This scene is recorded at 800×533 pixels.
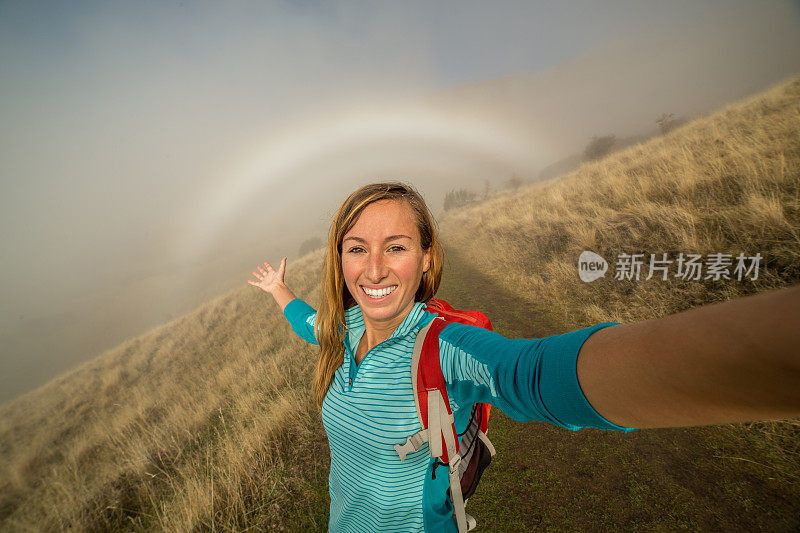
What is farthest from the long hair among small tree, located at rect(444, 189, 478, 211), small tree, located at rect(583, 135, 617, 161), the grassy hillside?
small tree, located at rect(583, 135, 617, 161)

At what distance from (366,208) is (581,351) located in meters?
1.25

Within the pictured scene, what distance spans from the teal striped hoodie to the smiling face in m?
0.18

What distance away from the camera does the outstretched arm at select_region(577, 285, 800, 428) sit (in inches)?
20.3

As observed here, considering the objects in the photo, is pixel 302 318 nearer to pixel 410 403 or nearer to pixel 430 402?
pixel 410 403

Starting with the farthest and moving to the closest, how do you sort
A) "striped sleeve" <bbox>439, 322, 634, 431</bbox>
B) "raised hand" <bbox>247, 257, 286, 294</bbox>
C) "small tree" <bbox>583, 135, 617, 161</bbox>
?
1. "small tree" <bbox>583, 135, 617, 161</bbox>
2. "raised hand" <bbox>247, 257, 286, 294</bbox>
3. "striped sleeve" <bbox>439, 322, 634, 431</bbox>

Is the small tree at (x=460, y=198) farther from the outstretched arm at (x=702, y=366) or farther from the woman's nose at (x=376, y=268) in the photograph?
the outstretched arm at (x=702, y=366)

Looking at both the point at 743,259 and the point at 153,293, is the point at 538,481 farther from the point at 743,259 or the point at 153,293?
the point at 153,293

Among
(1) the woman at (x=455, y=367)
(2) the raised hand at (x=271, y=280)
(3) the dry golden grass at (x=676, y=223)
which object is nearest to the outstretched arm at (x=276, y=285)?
(2) the raised hand at (x=271, y=280)

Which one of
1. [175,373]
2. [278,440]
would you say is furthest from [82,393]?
[278,440]

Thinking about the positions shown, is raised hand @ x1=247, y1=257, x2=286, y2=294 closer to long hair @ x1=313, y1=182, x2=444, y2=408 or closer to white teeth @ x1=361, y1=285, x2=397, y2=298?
long hair @ x1=313, y1=182, x2=444, y2=408

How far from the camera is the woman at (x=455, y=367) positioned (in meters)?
A: 0.56

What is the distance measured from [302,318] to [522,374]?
73.3 inches

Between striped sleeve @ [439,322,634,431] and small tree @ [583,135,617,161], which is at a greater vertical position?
small tree @ [583,135,617,161]

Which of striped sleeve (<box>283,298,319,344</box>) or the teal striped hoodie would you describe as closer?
the teal striped hoodie
